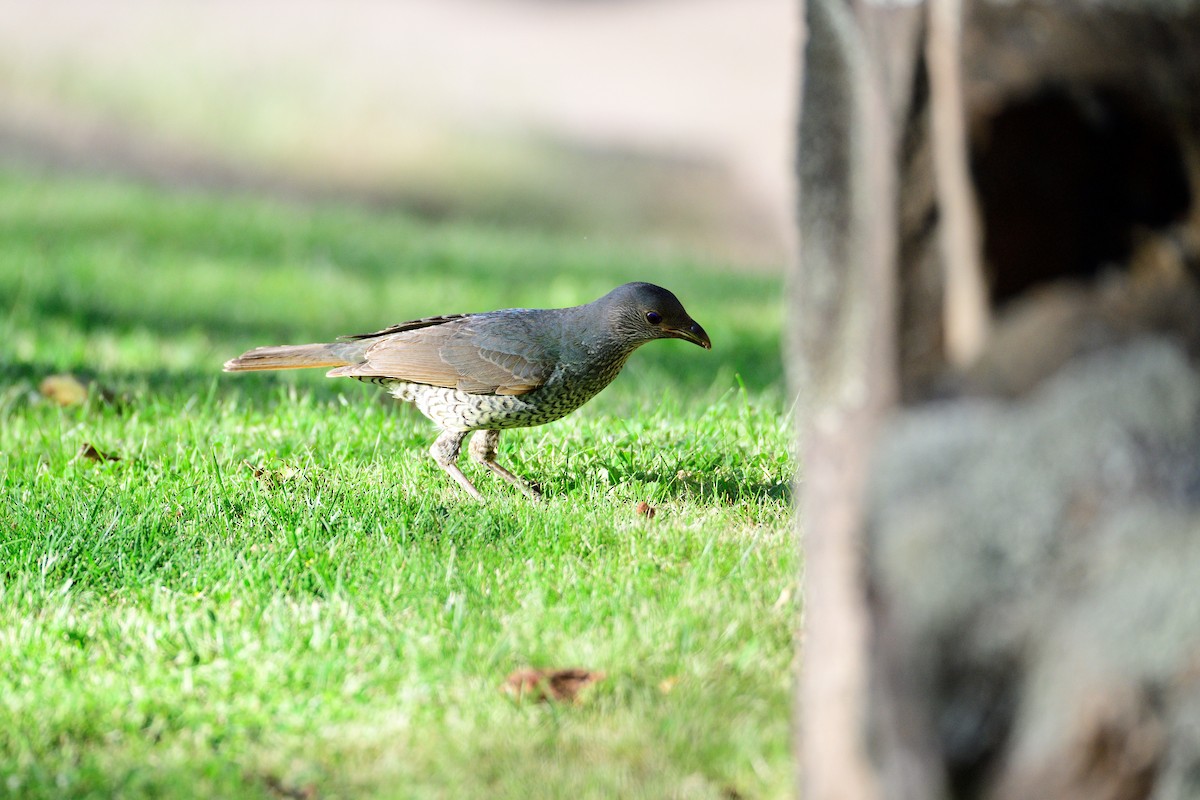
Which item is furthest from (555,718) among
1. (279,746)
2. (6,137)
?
Answer: (6,137)

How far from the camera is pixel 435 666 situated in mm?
3309

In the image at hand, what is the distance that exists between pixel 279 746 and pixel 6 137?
13.1 metres

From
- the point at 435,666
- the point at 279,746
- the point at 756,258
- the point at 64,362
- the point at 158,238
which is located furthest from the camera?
the point at 756,258

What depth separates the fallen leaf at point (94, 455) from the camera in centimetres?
500

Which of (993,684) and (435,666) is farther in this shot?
(435,666)

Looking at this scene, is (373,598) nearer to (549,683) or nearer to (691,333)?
(549,683)

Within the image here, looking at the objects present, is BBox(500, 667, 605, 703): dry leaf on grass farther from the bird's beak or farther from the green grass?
the bird's beak

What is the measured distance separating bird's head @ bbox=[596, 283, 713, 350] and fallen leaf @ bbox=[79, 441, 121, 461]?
1.89 metres

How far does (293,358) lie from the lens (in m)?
5.30

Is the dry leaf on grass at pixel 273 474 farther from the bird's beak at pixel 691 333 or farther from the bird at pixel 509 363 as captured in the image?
the bird's beak at pixel 691 333

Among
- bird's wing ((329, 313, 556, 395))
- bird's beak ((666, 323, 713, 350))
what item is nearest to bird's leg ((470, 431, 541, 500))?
bird's wing ((329, 313, 556, 395))

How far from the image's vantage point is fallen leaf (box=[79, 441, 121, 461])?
16.4 ft

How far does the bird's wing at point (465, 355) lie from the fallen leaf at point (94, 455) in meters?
0.86

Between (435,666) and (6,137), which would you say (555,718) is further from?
(6,137)
